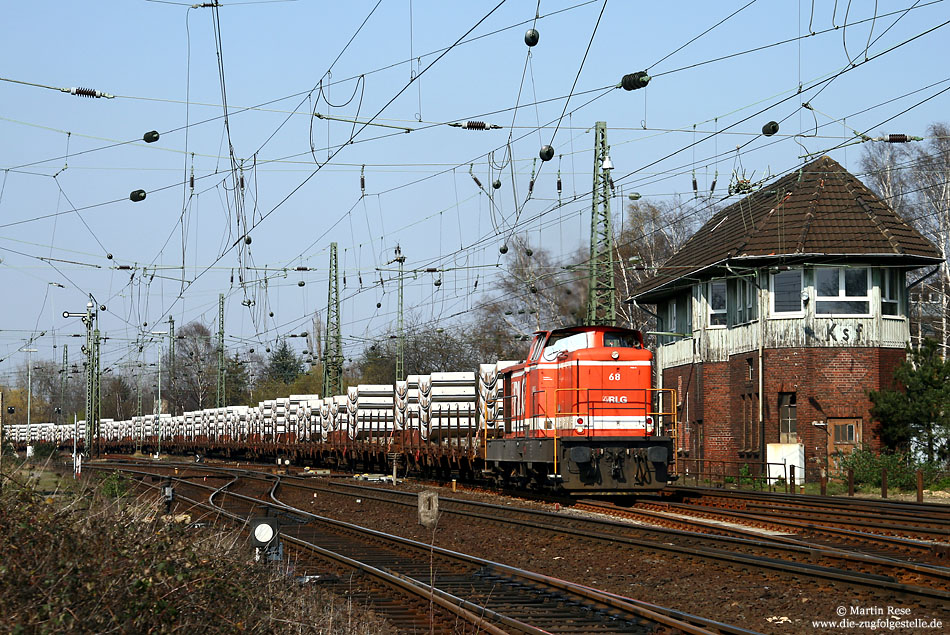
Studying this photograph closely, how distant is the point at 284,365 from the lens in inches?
4114

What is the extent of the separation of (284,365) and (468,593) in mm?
95733

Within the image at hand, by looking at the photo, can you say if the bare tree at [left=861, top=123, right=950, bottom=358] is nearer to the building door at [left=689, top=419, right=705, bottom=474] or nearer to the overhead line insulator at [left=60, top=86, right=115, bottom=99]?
the building door at [left=689, top=419, right=705, bottom=474]

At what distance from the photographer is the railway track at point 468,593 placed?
8.99 meters

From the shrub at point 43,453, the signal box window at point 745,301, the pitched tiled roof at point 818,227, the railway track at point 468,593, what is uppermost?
the pitched tiled roof at point 818,227

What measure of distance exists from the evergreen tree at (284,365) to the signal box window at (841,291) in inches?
2924

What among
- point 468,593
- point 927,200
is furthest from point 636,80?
point 927,200

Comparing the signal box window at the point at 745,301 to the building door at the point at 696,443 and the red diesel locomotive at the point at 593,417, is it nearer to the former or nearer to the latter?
A: the building door at the point at 696,443

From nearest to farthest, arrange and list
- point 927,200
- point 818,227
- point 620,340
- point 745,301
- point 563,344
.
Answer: point 620,340 → point 563,344 → point 818,227 → point 745,301 → point 927,200

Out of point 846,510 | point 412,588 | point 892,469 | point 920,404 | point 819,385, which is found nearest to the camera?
point 412,588

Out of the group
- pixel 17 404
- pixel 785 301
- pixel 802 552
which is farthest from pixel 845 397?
pixel 17 404

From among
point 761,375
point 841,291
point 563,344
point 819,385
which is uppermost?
point 841,291

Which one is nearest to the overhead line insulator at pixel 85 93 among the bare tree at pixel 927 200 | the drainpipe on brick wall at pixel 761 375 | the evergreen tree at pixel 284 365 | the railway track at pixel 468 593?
the railway track at pixel 468 593

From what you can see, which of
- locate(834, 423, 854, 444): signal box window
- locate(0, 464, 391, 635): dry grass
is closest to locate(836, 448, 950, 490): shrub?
locate(834, 423, 854, 444): signal box window

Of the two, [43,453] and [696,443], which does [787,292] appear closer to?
[696,443]
